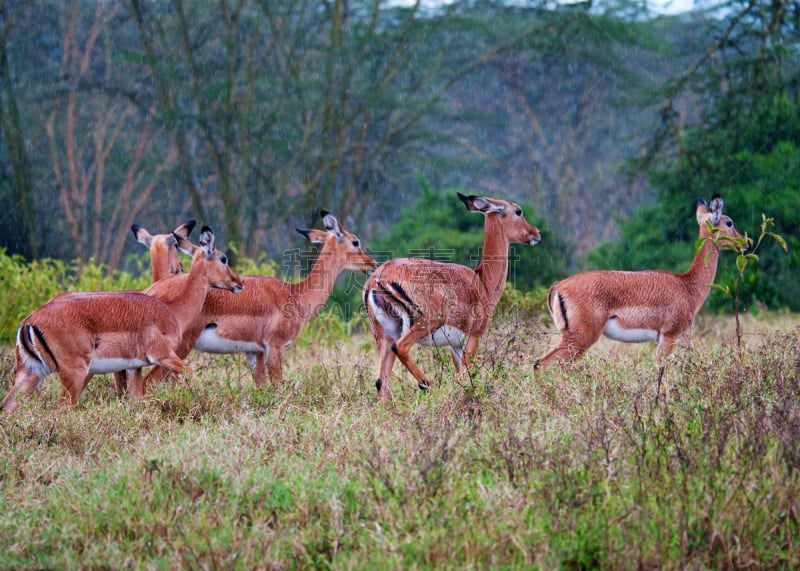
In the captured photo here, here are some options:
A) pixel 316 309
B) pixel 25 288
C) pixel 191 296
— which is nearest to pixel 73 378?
pixel 191 296

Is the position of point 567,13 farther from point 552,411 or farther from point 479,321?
point 552,411

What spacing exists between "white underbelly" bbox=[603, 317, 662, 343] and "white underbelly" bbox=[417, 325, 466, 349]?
100 cm

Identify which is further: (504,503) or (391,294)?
(391,294)

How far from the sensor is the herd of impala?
17.9ft

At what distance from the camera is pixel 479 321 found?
6.22 meters

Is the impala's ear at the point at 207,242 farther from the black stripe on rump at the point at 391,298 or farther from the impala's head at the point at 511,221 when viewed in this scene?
the impala's head at the point at 511,221

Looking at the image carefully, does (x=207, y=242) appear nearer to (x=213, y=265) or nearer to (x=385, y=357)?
(x=213, y=265)

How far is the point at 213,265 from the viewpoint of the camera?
6.46 metres

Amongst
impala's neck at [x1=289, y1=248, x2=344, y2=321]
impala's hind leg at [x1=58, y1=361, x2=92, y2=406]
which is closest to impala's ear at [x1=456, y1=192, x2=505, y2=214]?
impala's neck at [x1=289, y1=248, x2=344, y2=321]

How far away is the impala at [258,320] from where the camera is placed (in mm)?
6531

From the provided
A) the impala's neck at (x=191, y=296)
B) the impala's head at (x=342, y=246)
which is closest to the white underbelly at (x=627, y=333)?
Answer: the impala's head at (x=342, y=246)

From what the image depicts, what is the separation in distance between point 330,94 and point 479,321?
316 inches

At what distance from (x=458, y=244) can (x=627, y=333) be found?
4.97 m

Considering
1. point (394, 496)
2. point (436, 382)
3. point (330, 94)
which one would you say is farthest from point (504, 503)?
point (330, 94)
